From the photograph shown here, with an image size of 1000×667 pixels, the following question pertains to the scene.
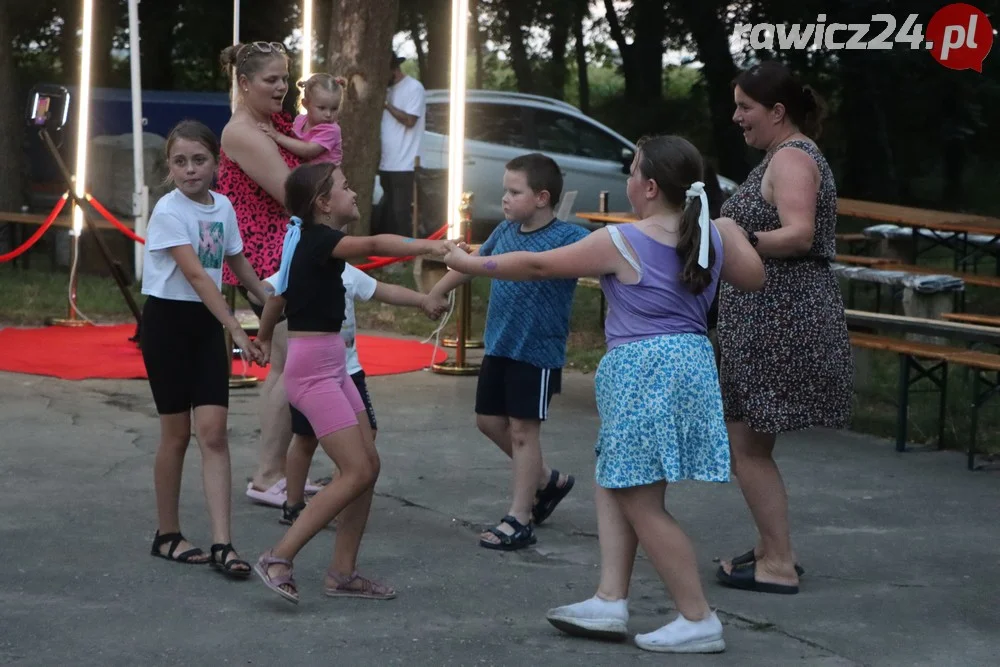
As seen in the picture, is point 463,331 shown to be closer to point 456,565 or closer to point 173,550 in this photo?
point 456,565

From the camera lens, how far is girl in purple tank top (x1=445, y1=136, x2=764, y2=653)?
172 inches

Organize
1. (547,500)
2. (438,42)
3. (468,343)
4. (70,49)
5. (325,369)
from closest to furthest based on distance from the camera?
(325,369), (547,500), (468,343), (70,49), (438,42)

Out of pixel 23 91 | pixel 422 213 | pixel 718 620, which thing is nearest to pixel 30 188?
pixel 23 91

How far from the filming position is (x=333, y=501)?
4809 millimetres

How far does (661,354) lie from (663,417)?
18 cm

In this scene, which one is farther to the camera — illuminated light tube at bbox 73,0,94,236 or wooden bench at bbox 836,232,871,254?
wooden bench at bbox 836,232,871,254

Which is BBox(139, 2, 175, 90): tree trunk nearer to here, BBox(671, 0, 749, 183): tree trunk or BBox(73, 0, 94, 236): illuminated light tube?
BBox(671, 0, 749, 183): tree trunk

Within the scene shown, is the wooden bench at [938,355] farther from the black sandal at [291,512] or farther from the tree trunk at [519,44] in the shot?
the tree trunk at [519,44]

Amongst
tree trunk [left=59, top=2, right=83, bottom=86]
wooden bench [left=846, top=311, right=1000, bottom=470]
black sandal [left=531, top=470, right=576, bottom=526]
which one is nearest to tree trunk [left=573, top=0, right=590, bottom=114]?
tree trunk [left=59, top=2, right=83, bottom=86]

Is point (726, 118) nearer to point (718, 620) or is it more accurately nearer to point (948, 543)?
point (948, 543)

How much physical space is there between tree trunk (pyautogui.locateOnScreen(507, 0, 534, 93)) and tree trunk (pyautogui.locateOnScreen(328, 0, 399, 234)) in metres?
18.2

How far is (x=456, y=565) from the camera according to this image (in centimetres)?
548

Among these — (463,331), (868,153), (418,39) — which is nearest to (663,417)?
(463,331)

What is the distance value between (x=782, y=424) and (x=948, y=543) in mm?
1245
